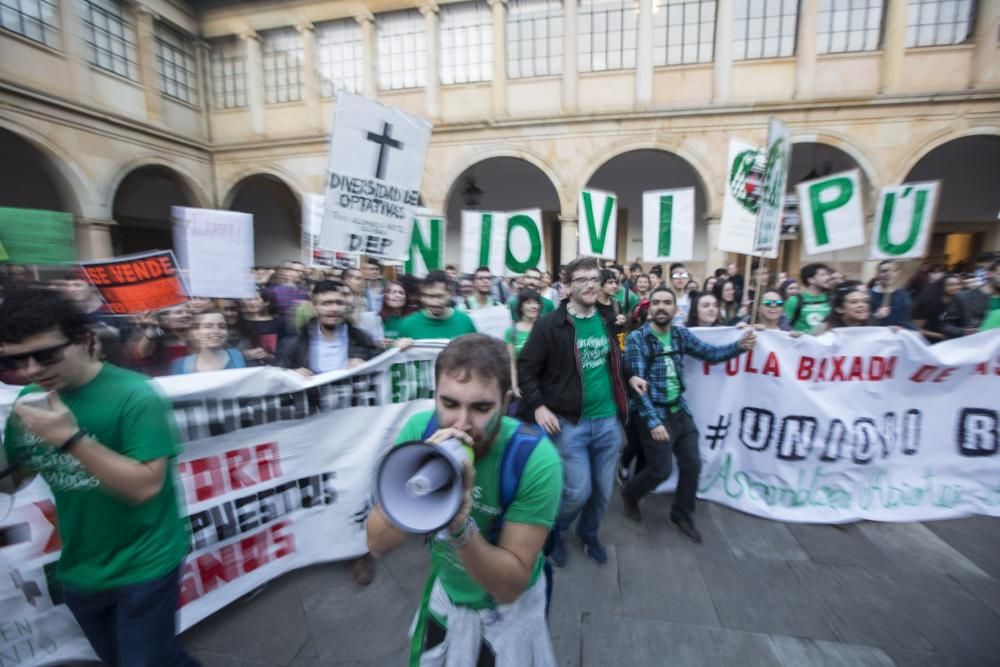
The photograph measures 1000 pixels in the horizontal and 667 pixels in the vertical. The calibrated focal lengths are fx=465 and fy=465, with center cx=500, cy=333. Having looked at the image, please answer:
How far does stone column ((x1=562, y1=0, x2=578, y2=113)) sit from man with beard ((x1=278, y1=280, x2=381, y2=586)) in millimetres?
10461

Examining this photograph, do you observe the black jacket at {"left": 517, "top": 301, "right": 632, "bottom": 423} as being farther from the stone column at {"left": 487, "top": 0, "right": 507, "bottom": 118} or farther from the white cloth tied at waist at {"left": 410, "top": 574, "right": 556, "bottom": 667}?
the stone column at {"left": 487, "top": 0, "right": 507, "bottom": 118}

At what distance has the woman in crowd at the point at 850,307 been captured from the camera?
12.9 feet

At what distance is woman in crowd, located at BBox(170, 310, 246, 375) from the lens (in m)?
3.00

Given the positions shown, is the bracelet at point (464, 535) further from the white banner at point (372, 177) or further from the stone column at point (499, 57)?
the stone column at point (499, 57)

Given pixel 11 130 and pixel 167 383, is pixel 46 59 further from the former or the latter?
pixel 167 383

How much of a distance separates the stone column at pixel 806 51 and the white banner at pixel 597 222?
7.95m

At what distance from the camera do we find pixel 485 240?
640 cm

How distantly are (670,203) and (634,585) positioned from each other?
473cm

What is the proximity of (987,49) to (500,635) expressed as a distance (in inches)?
604

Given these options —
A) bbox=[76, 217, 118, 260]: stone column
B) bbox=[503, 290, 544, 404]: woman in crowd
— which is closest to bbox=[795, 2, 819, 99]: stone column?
bbox=[503, 290, 544, 404]: woman in crowd

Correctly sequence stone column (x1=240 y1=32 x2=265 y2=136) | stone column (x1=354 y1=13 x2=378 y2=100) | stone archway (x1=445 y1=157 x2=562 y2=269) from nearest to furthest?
stone column (x1=354 y1=13 x2=378 y2=100)
stone column (x1=240 y1=32 x2=265 y2=136)
stone archway (x1=445 y1=157 x2=562 y2=269)

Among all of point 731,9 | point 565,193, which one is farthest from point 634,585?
point 731,9

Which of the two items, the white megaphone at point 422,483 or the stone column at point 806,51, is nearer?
the white megaphone at point 422,483

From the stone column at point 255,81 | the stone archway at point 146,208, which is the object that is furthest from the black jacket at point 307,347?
the stone archway at point 146,208
